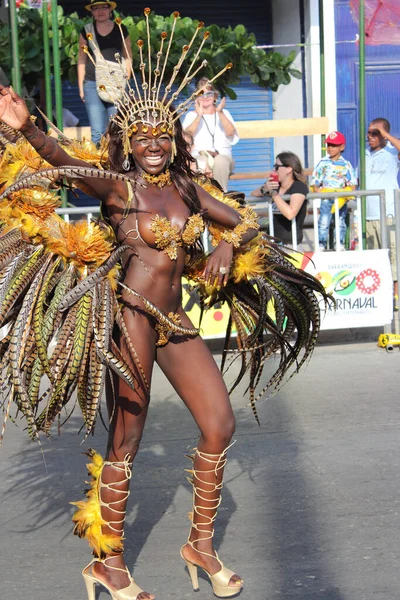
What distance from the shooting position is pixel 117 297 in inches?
161

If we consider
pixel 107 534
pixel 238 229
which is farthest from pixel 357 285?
pixel 107 534

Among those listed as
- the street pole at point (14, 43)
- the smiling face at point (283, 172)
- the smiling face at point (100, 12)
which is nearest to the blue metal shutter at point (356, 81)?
the smiling face at point (100, 12)

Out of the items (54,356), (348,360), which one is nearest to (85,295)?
(54,356)

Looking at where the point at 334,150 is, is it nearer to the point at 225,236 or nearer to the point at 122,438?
the point at 225,236

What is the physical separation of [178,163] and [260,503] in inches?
77.8

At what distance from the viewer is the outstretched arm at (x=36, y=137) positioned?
376 centimetres

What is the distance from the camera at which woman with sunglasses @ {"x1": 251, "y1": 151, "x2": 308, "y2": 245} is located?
30.1 ft

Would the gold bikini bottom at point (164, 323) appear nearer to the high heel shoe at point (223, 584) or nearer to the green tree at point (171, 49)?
the high heel shoe at point (223, 584)

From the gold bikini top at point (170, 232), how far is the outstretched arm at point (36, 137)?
14 centimetres

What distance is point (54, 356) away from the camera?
3.94m

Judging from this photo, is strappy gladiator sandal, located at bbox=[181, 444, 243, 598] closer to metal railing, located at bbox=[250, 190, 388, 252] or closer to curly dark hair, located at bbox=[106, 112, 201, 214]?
curly dark hair, located at bbox=[106, 112, 201, 214]

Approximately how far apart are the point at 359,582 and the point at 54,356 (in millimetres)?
1605

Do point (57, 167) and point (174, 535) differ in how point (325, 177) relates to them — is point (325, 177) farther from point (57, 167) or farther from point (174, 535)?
point (57, 167)

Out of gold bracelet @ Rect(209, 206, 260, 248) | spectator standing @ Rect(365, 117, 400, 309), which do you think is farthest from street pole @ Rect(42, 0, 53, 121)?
gold bracelet @ Rect(209, 206, 260, 248)
